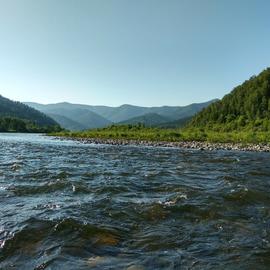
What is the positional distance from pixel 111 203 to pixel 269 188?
728 cm

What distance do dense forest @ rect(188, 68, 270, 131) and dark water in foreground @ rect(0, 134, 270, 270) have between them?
79516 millimetres

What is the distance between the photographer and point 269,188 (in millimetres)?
16219

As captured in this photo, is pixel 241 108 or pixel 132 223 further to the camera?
pixel 241 108

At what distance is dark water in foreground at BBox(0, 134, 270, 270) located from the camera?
7.79 m

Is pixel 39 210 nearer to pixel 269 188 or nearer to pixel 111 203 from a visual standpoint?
pixel 111 203

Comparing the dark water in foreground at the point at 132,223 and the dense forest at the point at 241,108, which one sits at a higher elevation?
the dense forest at the point at 241,108

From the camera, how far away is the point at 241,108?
120000 millimetres

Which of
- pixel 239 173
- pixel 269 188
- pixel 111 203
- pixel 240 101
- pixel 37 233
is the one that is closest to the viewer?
pixel 37 233

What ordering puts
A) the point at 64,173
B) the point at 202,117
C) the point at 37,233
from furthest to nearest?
the point at 202,117
the point at 64,173
the point at 37,233

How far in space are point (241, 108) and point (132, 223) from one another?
377 feet

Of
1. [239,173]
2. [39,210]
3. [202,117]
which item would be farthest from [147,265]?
[202,117]

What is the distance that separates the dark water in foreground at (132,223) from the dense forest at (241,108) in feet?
261

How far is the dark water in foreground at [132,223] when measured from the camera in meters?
7.79

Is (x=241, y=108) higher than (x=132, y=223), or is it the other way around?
(x=241, y=108)
